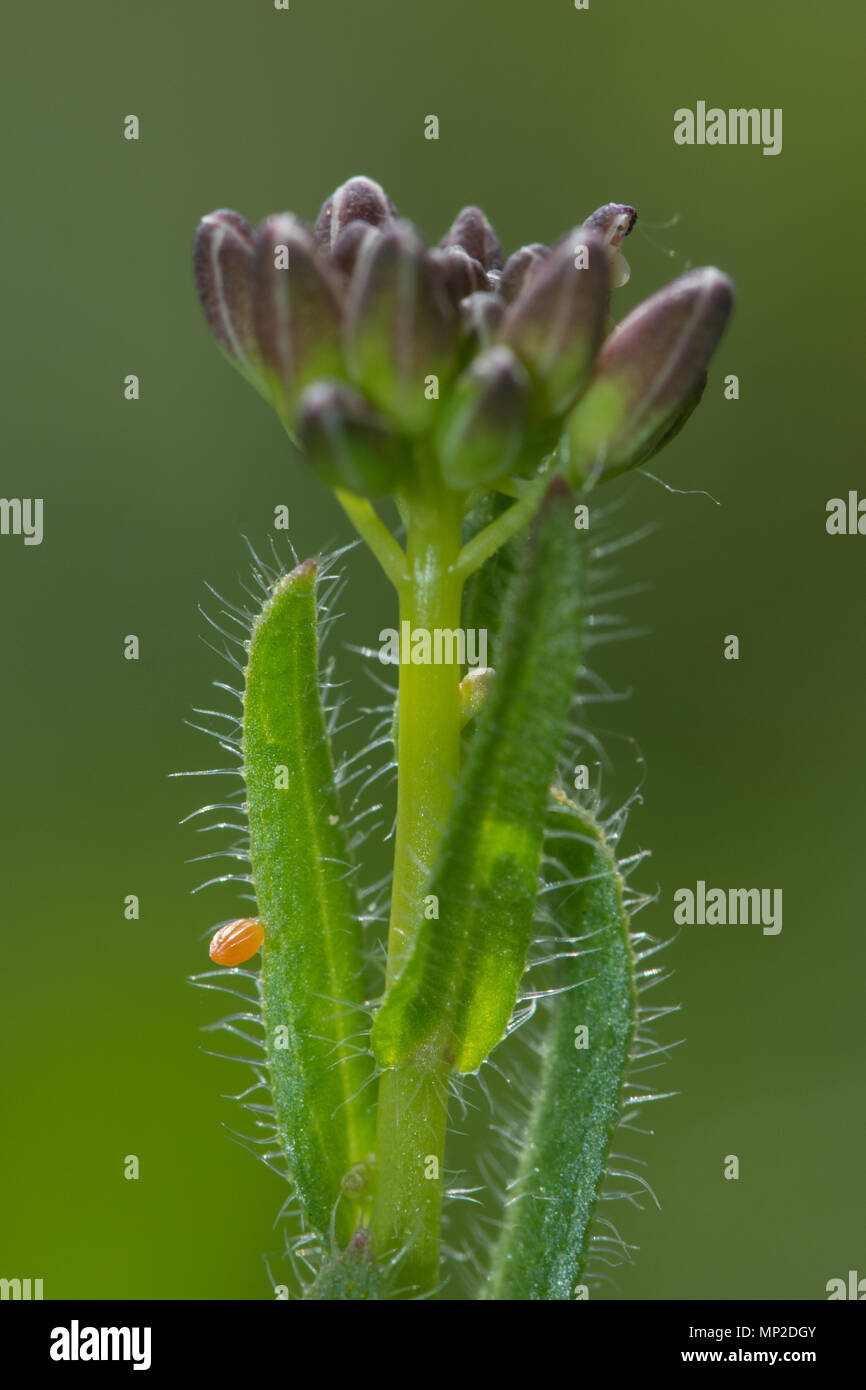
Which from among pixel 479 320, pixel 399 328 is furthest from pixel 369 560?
pixel 399 328

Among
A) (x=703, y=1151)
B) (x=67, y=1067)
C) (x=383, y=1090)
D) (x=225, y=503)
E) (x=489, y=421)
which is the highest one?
(x=225, y=503)

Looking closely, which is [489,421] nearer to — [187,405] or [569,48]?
[187,405]

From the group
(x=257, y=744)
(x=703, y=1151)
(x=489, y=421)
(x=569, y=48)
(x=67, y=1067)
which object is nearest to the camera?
(x=489, y=421)

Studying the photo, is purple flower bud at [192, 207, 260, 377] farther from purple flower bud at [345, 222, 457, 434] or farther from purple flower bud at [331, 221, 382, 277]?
purple flower bud at [345, 222, 457, 434]

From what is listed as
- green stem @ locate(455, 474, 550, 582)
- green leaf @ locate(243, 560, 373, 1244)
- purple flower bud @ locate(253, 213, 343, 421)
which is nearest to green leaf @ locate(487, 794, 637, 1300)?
green leaf @ locate(243, 560, 373, 1244)

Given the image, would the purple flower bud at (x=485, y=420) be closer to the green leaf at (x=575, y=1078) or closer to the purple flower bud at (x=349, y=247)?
the purple flower bud at (x=349, y=247)

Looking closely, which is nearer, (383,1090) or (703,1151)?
(383,1090)
